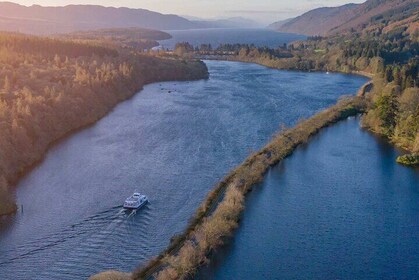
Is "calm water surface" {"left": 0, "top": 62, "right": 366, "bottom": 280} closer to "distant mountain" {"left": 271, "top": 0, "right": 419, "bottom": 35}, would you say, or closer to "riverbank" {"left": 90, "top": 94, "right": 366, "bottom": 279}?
"riverbank" {"left": 90, "top": 94, "right": 366, "bottom": 279}

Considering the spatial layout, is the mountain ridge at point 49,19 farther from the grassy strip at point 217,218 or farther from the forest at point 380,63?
the grassy strip at point 217,218

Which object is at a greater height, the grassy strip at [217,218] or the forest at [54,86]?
the forest at [54,86]

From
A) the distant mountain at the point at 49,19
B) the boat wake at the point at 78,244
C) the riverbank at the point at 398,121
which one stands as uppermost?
the distant mountain at the point at 49,19

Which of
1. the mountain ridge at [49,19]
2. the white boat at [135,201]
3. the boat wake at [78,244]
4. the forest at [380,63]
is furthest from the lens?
the mountain ridge at [49,19]

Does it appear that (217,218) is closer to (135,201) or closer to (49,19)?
(135,201)

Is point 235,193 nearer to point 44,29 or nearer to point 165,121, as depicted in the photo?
point 165,121

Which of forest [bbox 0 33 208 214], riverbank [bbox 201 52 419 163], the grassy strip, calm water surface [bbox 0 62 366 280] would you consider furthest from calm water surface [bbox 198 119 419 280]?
forest [bbox 0 33 208 214]

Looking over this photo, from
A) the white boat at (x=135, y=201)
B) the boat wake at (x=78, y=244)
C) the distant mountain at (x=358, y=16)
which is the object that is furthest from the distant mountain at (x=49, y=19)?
the boat wake at (x=78, y=244)

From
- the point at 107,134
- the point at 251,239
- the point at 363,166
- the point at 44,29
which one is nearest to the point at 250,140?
the point at 363,166
